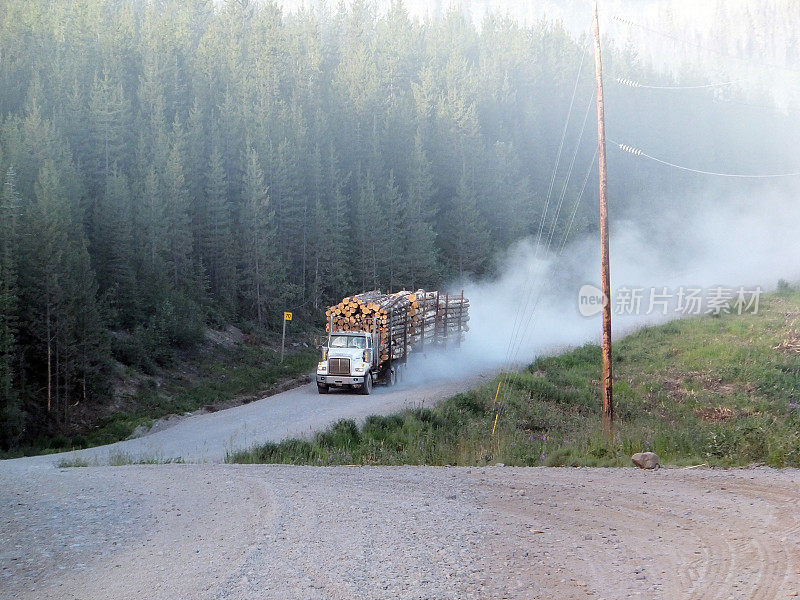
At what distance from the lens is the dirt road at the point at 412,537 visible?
649 cm

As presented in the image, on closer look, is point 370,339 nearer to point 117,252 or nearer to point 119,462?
point 119,462

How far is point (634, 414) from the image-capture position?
21719mm

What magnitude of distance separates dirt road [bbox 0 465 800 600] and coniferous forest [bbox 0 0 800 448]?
18.1 meters

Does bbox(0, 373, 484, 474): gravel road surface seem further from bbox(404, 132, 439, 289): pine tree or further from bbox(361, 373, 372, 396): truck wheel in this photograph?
bbox(404, 132, 439, 289): pine tree

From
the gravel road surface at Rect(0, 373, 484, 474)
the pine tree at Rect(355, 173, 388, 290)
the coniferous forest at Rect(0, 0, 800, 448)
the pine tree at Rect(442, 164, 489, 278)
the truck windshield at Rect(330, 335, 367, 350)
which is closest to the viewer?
the gravel road surface at Rect(0, 373, 484, 474)

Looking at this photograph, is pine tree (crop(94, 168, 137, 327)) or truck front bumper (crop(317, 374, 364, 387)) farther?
pine tree (crop(94, 168, 137, 327))

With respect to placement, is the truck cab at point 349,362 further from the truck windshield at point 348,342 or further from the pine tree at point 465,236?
the pine tree at point 465,236

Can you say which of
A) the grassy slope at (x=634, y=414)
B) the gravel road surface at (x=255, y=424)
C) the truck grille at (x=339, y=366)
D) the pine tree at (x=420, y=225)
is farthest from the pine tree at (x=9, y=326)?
the pine tree at (x=420, y=225)

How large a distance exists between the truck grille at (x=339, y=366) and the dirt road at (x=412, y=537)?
15796mm

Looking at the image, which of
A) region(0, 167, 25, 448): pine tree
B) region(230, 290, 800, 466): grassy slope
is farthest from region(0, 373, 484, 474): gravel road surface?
region(0, 167, 25, 448): pine tree

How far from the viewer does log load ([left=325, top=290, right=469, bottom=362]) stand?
96.4 feet

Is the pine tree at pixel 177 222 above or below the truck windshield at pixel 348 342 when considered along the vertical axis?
above

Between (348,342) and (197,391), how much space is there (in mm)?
9202

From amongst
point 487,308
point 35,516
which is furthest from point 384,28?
point 35,516
